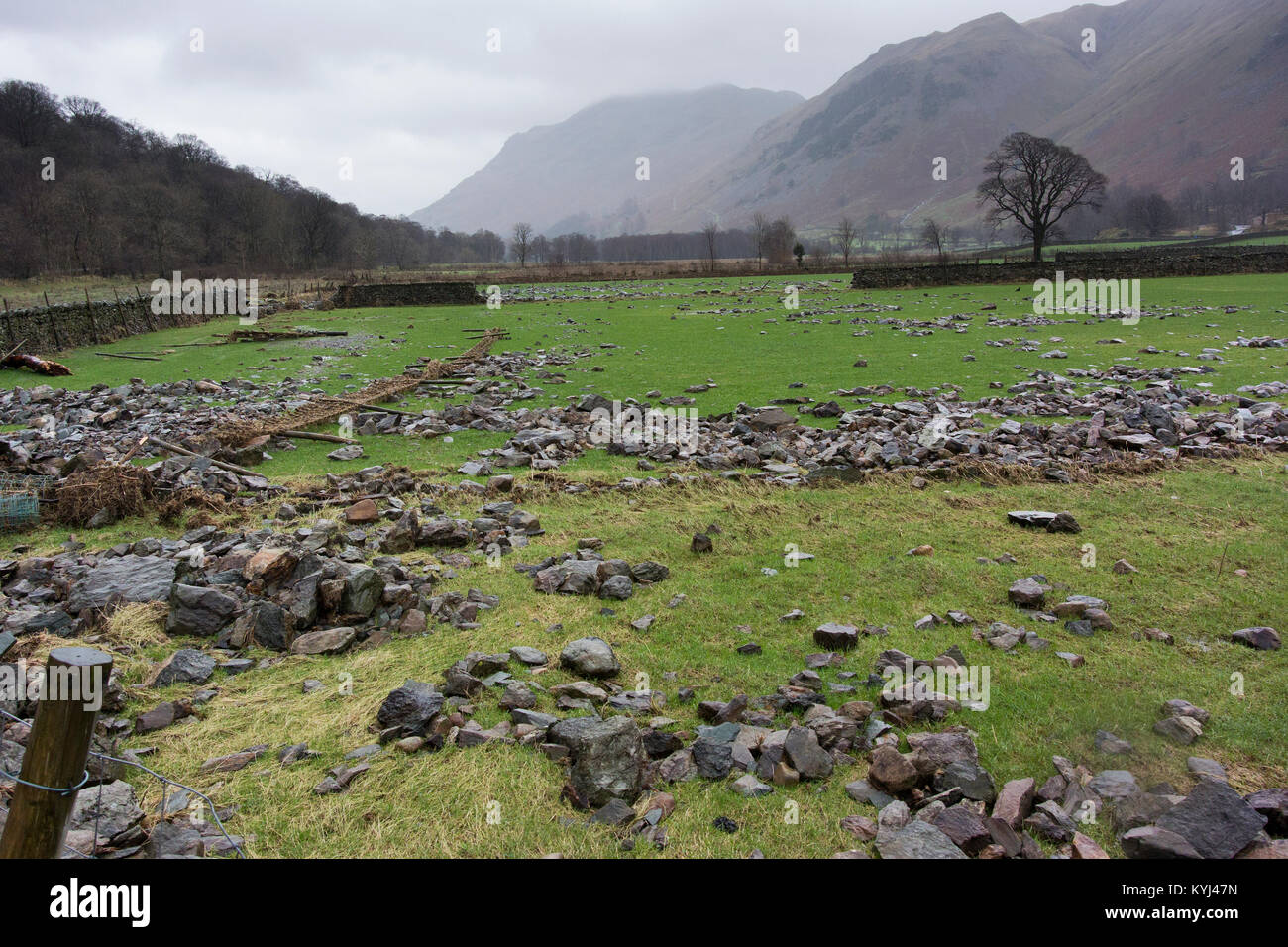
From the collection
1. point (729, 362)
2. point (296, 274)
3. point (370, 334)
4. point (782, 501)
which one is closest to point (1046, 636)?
point (782, 501)

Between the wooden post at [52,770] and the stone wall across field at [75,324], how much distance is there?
32.4 meters

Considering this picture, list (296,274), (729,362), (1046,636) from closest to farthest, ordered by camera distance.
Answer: (1046,636)
(729,362)
(296,274)

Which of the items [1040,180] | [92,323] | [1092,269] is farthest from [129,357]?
[1040,180]

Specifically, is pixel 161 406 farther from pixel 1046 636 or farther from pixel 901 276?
pixel 901 276

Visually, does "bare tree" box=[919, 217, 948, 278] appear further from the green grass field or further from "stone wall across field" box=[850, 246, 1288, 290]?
the green grass field

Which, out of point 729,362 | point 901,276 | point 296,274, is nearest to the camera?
point 729,362

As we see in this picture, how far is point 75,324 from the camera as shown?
105 feet

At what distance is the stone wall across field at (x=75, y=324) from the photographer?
28.0 metres

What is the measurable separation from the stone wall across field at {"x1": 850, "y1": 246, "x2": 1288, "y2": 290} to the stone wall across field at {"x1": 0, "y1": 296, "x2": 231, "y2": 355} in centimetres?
4356

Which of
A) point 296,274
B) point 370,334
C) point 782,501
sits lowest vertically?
point 782,501

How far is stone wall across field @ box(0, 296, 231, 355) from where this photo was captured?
28016 millimetres

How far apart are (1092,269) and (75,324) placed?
5926cm

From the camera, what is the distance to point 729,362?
71.7 feet
